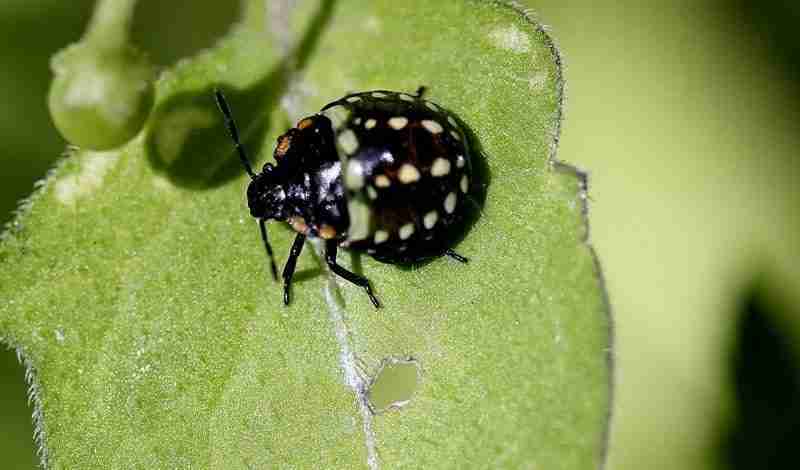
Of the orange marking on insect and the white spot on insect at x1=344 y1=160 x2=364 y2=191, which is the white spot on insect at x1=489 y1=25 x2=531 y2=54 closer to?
the white spot on insect at x1=344 y1=160 x2=364 y2=191

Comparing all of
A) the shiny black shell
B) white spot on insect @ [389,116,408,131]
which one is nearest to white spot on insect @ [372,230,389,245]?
the shiny black shell

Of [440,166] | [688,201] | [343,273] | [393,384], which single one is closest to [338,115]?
[440,166]

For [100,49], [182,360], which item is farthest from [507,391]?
[100,49]

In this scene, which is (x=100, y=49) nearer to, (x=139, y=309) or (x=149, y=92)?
(x=149, y=92)

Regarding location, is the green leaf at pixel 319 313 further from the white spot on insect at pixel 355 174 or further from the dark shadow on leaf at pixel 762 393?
the dark shadow on leaf at pixel 762 393

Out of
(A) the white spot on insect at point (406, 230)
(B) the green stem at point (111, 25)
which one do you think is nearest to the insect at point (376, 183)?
(A) the white spot on insect at point (406, 230)

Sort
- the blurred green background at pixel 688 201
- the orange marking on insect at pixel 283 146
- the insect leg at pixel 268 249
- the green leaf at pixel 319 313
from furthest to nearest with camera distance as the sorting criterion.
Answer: the blurred green background at pixel 688 201
the orange marking on insect at pixel 283 146
the insect leg at pixel 268 249
the green leaf at pixel 319 313

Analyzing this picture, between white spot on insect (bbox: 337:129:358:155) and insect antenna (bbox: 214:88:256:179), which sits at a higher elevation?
white spot on insect (bbox: 337:129:358:155)

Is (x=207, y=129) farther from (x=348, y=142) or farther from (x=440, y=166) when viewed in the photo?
(x=440, y=166)
